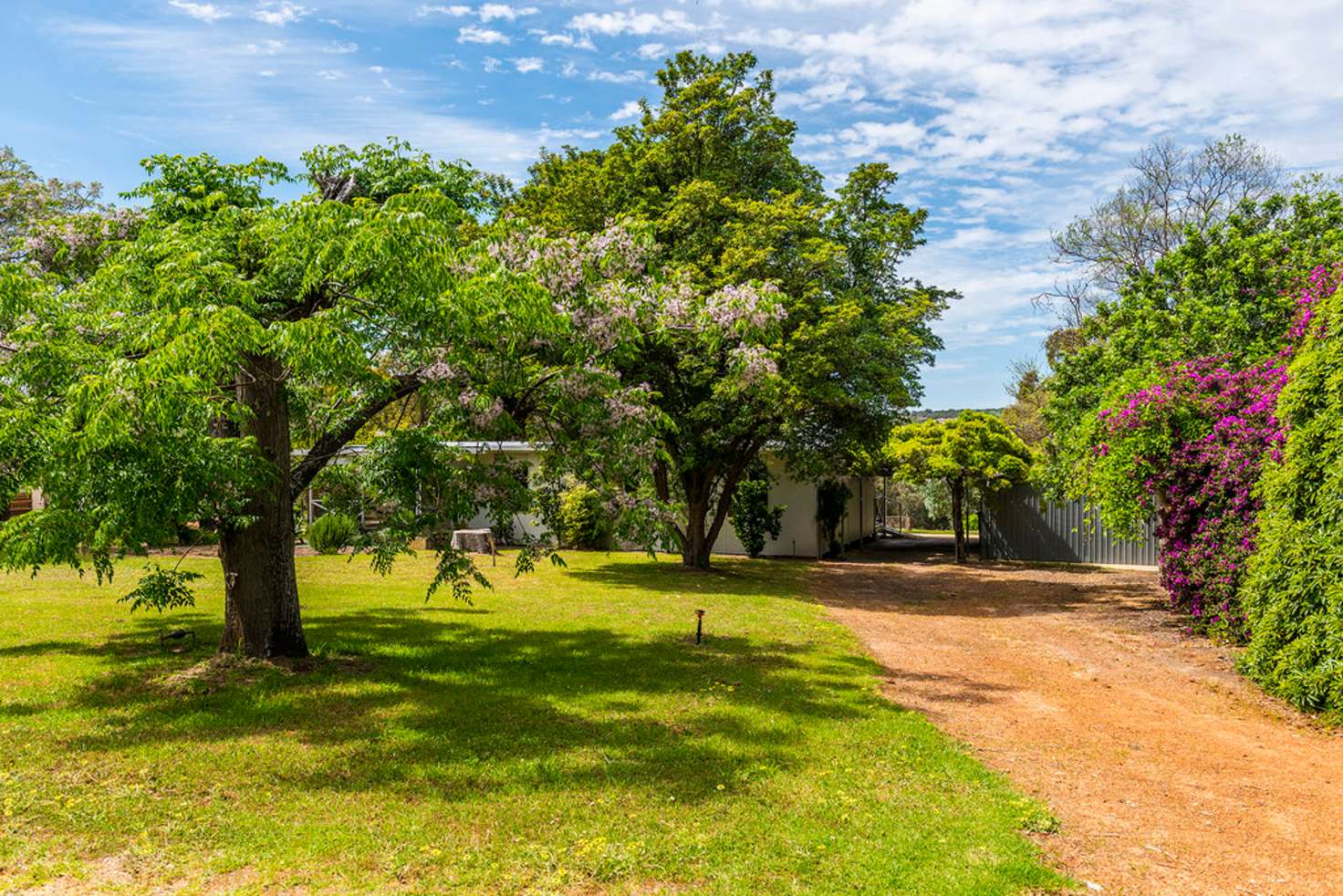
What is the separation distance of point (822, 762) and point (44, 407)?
721 centimetres

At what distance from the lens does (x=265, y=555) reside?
29.9 feet

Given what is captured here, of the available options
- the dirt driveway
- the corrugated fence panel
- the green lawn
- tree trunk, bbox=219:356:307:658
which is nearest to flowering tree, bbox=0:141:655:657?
tree trunk, bbox=219:356:307:658

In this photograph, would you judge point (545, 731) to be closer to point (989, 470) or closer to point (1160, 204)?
point (989, 470)

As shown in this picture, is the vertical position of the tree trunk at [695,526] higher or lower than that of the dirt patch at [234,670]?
higher

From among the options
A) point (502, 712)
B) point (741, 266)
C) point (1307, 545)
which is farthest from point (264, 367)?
point (1307, 545)

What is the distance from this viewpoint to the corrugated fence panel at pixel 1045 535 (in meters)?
22.2

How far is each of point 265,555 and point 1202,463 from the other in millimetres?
11626

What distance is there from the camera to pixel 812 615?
13672 mm

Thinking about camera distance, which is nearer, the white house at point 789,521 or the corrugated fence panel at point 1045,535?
the corrugated fence panel at point 1045,535

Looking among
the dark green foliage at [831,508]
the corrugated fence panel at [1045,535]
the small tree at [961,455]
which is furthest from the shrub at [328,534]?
the corrugated fence panel at [1045,535]

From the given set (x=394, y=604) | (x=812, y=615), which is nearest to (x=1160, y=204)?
(x=812, y=615)

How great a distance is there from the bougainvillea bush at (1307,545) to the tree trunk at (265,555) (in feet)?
32.9

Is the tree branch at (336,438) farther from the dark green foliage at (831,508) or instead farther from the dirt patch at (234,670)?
the dark green foliage at (831,508)

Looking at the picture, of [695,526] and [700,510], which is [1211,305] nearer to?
[700,510]
